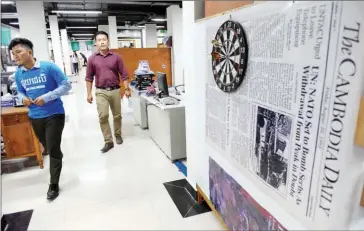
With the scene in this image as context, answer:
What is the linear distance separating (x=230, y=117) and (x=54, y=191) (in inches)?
76.7

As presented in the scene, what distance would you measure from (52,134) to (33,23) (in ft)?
17.4

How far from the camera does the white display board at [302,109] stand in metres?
0.94

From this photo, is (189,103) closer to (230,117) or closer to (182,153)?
(230,117)

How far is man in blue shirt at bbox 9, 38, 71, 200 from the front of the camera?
2.26 meters

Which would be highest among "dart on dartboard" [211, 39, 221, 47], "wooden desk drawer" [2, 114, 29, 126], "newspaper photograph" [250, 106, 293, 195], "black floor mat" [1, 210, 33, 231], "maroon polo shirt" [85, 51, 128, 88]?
"dart on dartboard" [211, 39, 221, 47]

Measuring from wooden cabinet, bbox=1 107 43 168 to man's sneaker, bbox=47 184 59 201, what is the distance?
0.81m

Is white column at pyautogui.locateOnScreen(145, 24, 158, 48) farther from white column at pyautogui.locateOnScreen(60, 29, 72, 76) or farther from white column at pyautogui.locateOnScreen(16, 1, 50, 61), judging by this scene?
white column at pyautogui.locateOnScreen(16, 1, 50, 61)

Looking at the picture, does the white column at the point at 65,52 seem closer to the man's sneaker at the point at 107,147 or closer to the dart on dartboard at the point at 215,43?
the man's sneaker at the point at 107,147

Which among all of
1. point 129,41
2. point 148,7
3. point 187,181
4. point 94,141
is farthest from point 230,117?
point 129,41

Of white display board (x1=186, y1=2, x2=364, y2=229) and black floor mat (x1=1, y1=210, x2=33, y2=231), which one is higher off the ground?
white display board (x1=186, y1=2, x2=364, y2=229)

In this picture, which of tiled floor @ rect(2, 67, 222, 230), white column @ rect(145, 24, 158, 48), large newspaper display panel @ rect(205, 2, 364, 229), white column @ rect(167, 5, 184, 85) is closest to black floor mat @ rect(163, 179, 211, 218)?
tiled floor @ rect(2, 67, 222, 230)

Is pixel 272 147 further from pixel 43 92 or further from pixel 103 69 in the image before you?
pixel 103 69

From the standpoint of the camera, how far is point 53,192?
248 centimetres

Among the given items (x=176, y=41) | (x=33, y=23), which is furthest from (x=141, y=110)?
(x=176, y=41)
